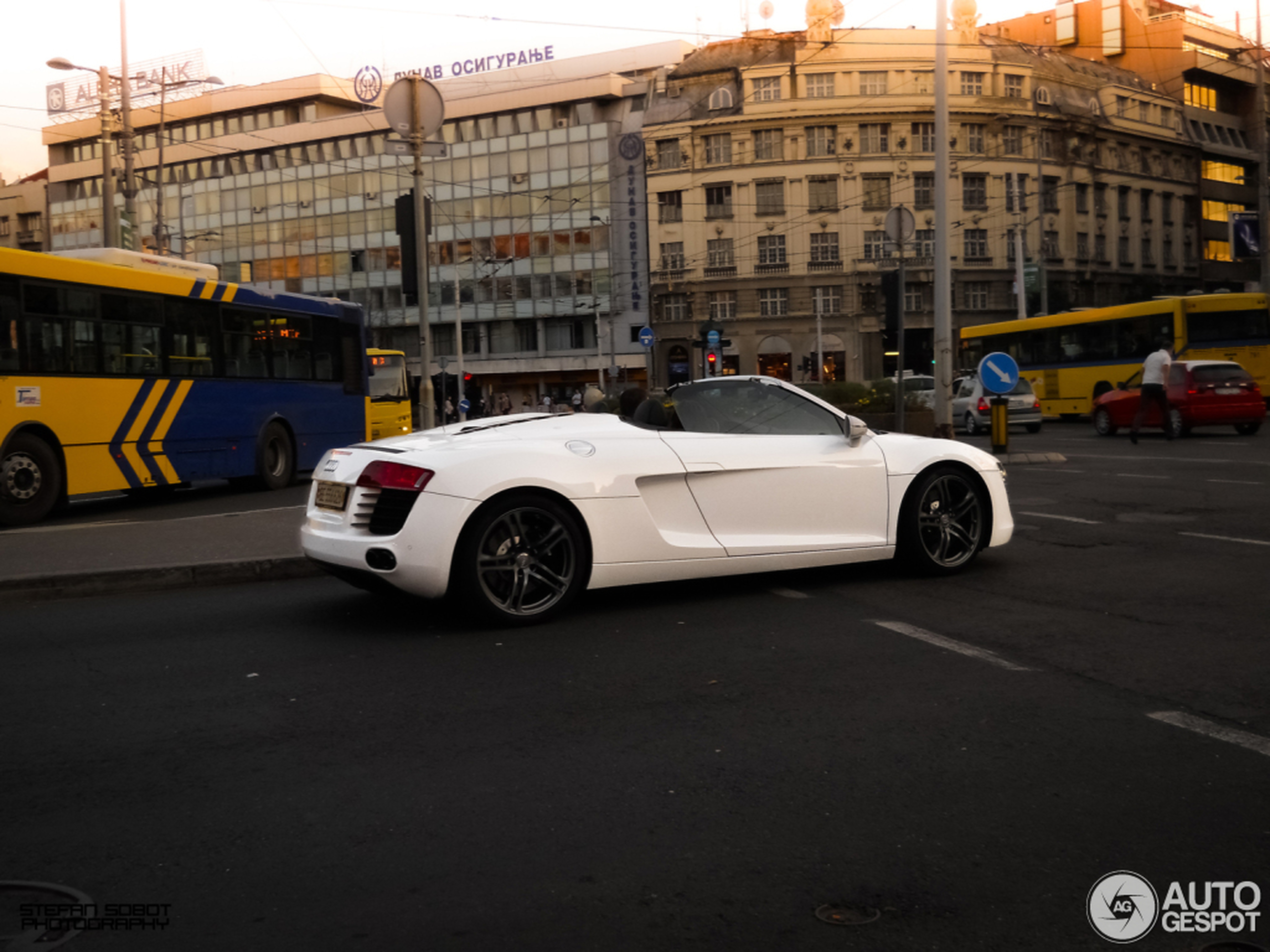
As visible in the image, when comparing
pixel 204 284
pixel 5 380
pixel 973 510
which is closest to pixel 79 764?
pixel 973 510

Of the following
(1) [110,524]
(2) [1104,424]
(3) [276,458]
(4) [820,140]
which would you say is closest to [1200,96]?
(4) [820,140]

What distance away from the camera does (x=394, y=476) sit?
6.07 m

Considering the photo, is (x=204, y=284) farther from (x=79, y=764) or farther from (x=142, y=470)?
(x=79, y=764)

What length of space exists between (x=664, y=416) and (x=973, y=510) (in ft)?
7.03

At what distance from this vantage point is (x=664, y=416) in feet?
22.9

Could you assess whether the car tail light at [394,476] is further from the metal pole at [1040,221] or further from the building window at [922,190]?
the building window at [922,190]

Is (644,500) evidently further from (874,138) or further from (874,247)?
(874,138)

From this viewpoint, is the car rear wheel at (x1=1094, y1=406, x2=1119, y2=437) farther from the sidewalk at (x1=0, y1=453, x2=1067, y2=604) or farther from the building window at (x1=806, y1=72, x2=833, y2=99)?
the building window at (x1=806, y1=72, x2=833, y2=99)

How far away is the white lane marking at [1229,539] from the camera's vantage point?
8633 millimetres

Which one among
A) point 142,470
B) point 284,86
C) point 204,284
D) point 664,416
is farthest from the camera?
point 284,86

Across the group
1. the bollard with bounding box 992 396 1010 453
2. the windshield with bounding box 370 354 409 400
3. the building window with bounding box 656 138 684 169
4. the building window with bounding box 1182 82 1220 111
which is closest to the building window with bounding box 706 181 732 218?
the building window with bounding box 656 138 684 169

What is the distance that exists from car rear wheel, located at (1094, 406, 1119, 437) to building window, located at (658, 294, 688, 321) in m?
45.4

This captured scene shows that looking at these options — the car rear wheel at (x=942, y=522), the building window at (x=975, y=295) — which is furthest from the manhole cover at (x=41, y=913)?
the building window at (x=975, y=295)

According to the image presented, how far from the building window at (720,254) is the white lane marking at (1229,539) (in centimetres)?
6162
